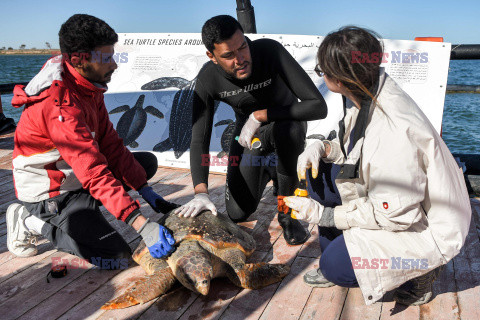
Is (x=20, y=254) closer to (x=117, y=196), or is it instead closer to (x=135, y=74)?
(x=117, y=196)

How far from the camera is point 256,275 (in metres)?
2.15

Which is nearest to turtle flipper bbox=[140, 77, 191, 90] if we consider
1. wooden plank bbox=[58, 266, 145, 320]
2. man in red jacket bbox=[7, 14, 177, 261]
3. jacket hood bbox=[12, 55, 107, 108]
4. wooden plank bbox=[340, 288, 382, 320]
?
man in red jacket bbox=[7, 14, 177, 261]

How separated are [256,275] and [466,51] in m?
3.44

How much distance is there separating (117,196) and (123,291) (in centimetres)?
52

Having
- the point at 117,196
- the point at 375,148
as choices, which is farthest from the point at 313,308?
the point at 117,196

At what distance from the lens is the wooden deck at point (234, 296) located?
6.36 feet

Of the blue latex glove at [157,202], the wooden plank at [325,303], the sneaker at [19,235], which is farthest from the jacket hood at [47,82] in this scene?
the wooden plank at [325,303]

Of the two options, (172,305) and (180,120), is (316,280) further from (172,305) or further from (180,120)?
(180,120)

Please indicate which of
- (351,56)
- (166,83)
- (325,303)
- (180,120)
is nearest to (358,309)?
(325,303)

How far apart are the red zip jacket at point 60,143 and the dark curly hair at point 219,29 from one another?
2.44ft

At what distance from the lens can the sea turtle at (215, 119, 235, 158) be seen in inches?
170

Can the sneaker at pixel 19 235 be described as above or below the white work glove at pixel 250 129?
below

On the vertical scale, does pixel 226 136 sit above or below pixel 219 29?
below

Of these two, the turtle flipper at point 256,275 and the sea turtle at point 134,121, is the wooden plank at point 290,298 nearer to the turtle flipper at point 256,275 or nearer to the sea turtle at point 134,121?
the turtle flipper at point 256,275
